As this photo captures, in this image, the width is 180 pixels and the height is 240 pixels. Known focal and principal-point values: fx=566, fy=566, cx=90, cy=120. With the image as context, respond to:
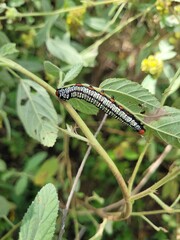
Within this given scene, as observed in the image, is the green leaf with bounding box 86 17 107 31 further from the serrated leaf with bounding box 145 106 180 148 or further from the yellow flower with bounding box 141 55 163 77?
the serrated leaf with bounding box 145 106 180 148

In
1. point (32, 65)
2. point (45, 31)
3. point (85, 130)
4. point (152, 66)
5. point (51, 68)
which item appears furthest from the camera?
point (32, 65)

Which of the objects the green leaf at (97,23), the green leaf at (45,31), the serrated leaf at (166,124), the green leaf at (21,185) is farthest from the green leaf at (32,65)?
the serrated leaf at (166,124)

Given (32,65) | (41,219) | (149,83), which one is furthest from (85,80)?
(41,219)

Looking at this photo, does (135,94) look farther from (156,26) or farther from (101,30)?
(101,30)

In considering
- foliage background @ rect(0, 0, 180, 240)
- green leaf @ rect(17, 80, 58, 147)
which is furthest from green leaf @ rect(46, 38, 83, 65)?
green leaf @ rect(17, 80, 58, 147)

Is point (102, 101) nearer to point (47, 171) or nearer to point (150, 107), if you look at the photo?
point (150, 107)

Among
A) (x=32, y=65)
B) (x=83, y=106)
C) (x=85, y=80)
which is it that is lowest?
(x=85, y=80)
